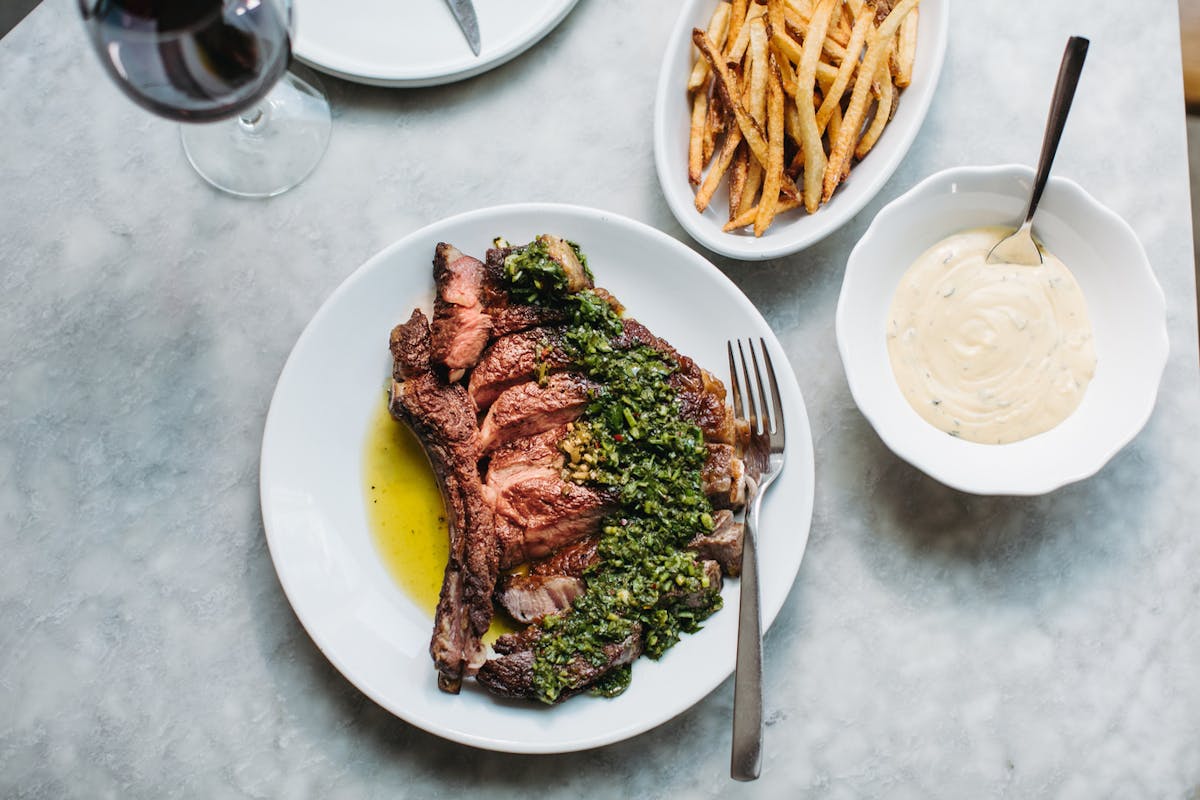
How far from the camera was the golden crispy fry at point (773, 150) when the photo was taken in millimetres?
3076

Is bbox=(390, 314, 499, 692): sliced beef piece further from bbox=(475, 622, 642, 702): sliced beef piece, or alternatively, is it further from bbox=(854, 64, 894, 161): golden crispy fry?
bbox=(854, 64, 894, 161): golden crispy fry

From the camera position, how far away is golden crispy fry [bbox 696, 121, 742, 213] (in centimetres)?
316

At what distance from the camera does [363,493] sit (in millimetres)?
3291

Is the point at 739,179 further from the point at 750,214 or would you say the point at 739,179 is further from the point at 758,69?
the point at 758,69

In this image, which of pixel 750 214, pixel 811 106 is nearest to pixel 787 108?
pixel 811 106

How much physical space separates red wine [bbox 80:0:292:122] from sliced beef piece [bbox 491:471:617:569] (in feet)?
4.56

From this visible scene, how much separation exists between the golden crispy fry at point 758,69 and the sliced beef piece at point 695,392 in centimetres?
80

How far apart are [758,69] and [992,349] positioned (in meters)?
1.16

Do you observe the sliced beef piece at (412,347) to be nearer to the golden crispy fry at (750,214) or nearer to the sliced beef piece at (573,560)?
the sliced beef piece at (573,560)

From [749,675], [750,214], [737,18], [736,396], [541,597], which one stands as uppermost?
[737,18]

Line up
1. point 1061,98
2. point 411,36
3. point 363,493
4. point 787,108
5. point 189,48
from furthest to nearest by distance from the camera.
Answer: point 411,36
point 363,493
point 787,108
point 1061,98
point 189,48

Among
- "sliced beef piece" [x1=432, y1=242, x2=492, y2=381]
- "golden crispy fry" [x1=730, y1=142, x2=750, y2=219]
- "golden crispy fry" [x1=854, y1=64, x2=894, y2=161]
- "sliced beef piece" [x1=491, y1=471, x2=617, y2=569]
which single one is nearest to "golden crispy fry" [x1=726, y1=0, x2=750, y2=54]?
"golden crispy fry" [x1=730, y1=142, x2=750, y2=219]

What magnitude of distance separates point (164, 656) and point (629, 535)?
1.70 m

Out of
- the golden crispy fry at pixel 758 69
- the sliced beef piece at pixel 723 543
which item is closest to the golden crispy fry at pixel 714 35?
the golden crispy fry at pixel 758 69
